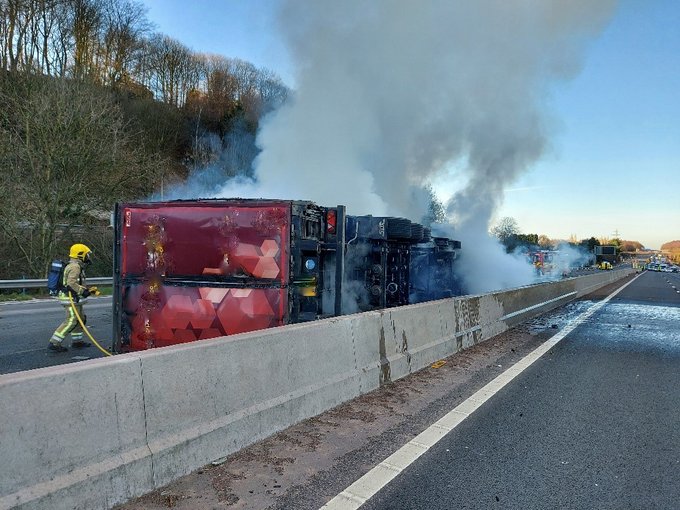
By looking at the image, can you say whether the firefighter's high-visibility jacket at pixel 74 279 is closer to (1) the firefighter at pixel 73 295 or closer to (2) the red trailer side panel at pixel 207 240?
(1) the firefighter at pixel 73 295

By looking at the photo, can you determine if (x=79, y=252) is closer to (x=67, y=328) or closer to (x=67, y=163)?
(x=67, y=328)

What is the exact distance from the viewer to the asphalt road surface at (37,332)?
6797mm

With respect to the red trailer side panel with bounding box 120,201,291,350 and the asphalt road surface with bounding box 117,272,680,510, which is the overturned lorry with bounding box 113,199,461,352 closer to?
the red trailer side panel with bounding box 120,201,291,350

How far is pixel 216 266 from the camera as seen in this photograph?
17.1 ft

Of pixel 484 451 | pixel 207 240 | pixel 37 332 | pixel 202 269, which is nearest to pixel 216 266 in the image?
pixel 202 269

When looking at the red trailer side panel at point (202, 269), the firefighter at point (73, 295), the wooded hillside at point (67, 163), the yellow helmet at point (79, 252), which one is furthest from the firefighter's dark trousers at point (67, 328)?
the wooded hillside at point (67, 163)

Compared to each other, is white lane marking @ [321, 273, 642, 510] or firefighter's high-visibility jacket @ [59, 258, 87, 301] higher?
firefighter's high-visibility jacket @ [59, 258, 87, 301]

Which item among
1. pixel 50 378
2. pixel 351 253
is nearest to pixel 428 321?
pixel 351 253

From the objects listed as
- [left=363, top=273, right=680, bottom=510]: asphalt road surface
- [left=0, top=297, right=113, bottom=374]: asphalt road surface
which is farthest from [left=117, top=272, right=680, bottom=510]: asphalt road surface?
[left=0, top=297, right=113, bottom=374]: asphalt road surface

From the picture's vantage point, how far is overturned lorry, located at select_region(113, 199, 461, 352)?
16.8ft

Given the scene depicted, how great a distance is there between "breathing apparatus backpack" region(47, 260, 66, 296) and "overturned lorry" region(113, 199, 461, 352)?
7.95ft

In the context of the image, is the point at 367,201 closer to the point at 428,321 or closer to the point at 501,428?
the point at 428,321

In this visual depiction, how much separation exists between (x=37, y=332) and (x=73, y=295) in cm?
209

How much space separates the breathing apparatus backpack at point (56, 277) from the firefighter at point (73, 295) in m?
0.04
